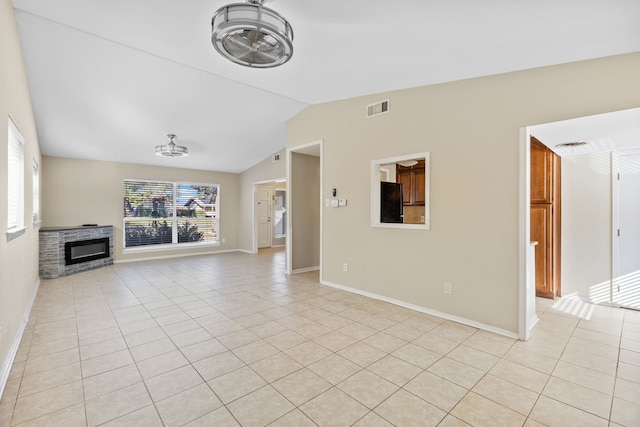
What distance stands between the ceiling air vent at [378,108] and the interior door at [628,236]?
3.11m

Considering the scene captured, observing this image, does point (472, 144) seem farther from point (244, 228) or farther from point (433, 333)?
point (244, 228)

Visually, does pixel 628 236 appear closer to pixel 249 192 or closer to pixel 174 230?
pixel 249 192

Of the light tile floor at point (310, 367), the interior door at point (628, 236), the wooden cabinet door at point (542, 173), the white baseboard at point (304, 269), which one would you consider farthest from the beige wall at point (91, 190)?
the interior door at point (628, 236)

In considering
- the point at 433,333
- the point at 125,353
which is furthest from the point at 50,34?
A: the point at 433,333

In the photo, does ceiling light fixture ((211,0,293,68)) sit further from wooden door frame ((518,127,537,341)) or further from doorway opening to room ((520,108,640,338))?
doorway opening to room ((520,108,640,338))

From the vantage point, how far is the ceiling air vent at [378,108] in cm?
399

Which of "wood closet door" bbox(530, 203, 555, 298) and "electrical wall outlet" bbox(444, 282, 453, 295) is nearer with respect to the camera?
"electrical wall outlet" bbox(444, 282, 453, 295)

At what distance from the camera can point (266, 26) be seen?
1939 millimetres

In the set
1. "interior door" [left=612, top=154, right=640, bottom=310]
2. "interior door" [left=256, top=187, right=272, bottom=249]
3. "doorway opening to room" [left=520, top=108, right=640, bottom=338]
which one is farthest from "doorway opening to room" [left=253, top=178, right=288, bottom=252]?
"interior door" [left=612, top=154, right=640, bottom=310]

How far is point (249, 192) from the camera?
8672 millimetres

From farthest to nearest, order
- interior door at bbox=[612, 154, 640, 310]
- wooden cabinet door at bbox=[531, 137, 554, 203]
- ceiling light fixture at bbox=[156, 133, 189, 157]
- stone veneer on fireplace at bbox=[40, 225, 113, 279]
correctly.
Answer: ceiling light fixture at bbox=[156, 133, 189, 157]
stone veneer on fireplace at bbox=[40, 225, 113, 279]
wooden cabinet door at bbox=[531, 137, 554, 203]
interior door at bbox=[612, 154, 640, 310]

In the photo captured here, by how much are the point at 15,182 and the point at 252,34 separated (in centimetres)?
296

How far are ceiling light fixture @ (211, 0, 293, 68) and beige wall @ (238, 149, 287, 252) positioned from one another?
5263 mm

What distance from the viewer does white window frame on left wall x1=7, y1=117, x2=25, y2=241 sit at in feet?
8.75
